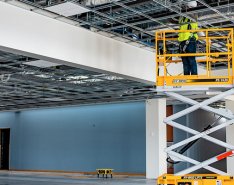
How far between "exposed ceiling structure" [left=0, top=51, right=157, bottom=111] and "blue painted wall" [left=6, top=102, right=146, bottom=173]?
190 cm

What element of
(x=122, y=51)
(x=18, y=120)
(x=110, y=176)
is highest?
(x=122, y=51)

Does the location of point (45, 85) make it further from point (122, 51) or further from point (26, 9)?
point (26, 9)

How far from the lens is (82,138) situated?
123 ft

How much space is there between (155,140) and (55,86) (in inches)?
311

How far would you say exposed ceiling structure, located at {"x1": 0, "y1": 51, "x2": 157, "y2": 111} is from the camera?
2162cm

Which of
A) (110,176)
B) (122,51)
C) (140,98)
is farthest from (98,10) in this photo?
(110,176)

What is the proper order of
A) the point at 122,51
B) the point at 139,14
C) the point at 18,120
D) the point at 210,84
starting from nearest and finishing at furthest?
the point at 210,84
the point at 139,14
the point at 122,51
the point at 18,120

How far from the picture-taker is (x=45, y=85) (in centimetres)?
2738

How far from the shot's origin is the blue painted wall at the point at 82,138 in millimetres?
34719

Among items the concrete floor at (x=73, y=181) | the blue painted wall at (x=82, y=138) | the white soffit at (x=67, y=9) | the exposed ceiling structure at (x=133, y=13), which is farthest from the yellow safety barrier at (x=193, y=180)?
the blue painted wall at (x=82, y=138)

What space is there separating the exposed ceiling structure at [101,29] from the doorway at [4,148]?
43.1 feet

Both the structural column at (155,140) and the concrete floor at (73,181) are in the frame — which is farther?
the structural column at (155,140)

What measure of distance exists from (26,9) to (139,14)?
13.1 ft

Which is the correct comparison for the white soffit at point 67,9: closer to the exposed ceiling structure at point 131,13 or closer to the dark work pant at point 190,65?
the exposed ceiling structure at point 131,13
